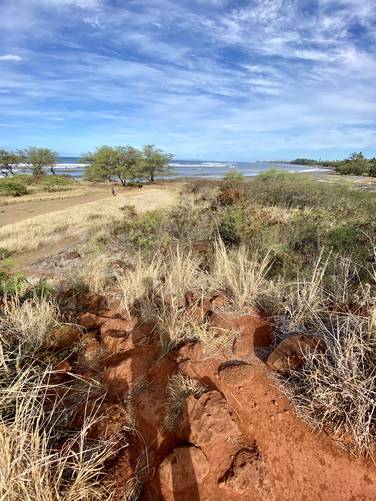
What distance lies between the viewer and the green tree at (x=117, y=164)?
42.9 m

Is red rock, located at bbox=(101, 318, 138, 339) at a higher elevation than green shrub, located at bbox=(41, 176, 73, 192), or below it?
higher

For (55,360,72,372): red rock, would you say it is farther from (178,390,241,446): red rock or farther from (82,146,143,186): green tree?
(82,146,143,186): green tree

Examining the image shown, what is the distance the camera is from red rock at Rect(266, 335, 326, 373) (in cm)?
231

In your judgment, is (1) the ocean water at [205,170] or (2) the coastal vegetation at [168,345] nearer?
(2) the coastal vegetation at [168,345]

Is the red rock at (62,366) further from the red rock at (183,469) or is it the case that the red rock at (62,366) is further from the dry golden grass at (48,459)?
the red rock at (183,469)

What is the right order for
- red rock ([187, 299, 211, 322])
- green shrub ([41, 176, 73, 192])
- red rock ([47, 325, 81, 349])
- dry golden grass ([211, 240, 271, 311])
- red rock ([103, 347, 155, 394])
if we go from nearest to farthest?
red rock ([103, 347, 155, 394]), red rock ([187, 299, 211, 322]), red rock ([47, 325, 81, 349]), dry golden grass ([211, 240, 271, 311]), green shrub ([41, 176, 73, 192])

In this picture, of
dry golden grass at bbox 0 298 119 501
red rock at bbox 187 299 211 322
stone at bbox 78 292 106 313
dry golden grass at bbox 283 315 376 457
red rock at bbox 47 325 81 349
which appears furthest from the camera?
stone at bbox 78 292 106 313

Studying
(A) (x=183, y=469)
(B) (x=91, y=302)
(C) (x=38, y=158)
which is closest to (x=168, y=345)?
(A) (x=183, y=469)

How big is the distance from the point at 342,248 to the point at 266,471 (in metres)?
4.80

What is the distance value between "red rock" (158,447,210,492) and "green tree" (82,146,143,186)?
42.9 meters

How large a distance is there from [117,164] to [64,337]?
142ft

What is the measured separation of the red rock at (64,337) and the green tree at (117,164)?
135 ft

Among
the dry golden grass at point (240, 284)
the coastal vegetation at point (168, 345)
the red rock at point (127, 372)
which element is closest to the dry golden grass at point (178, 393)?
the coastal vegetation at point (168, 345)

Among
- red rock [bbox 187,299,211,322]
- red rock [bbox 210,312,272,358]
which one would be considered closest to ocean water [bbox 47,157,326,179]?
red rock [bbox 187,299,211,322]
